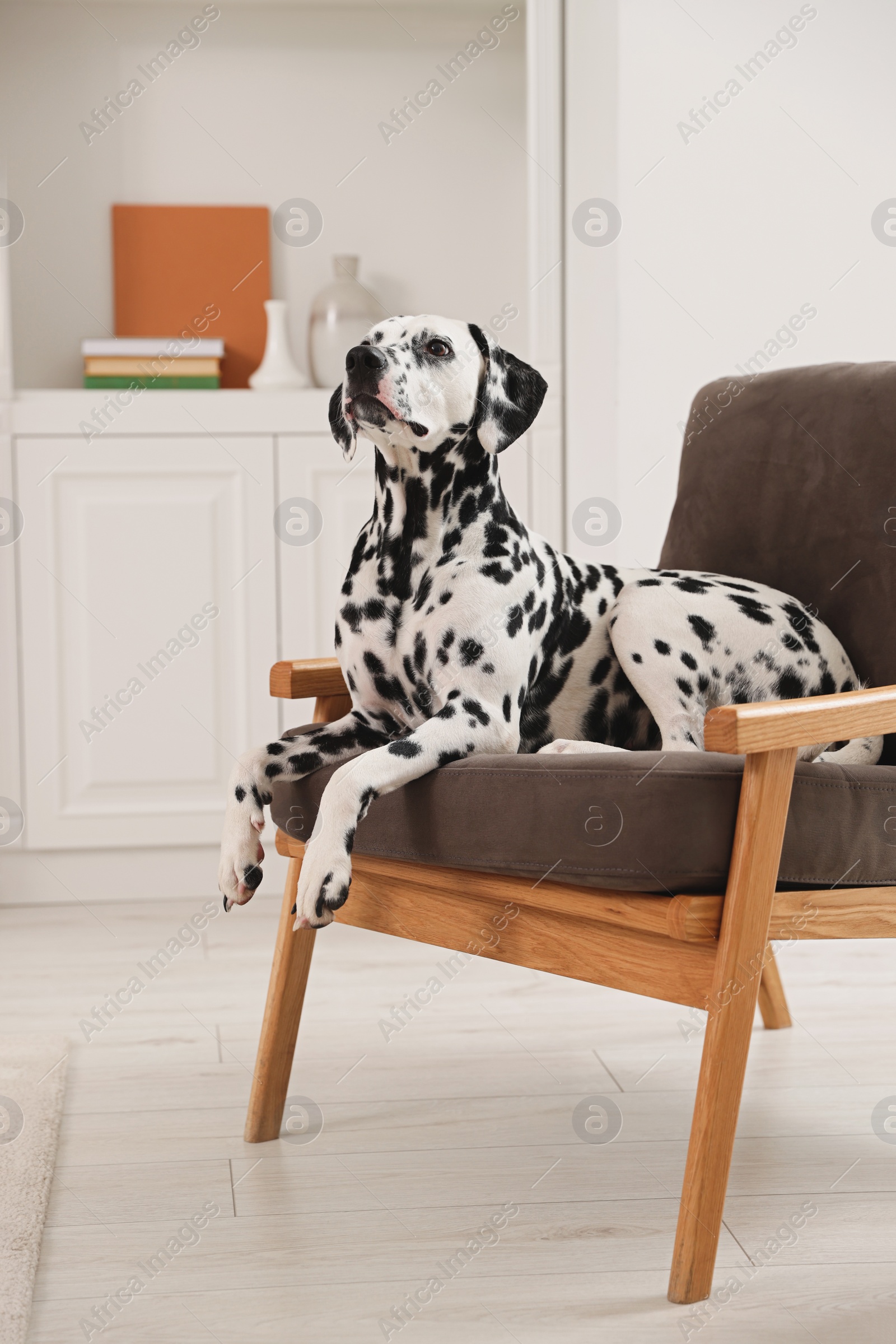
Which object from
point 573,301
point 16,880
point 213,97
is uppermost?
point 213,97

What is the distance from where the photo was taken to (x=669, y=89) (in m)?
2.85

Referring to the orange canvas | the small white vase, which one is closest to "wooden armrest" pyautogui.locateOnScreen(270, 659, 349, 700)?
the small white vase

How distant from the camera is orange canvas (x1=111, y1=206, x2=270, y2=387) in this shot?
3.33 metres

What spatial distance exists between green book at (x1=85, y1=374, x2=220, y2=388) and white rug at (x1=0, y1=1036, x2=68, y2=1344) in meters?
1.68

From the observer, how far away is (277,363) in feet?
10.5

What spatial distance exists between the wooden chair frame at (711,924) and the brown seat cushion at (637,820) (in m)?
0.03

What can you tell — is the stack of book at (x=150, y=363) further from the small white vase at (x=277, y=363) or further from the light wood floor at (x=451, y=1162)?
the light wood floor at (x=451, y=1162)

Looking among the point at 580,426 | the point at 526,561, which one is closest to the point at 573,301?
the point at 580,426

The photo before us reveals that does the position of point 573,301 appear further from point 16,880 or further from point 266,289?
point 16,880

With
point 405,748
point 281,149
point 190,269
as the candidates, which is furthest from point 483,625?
point 281,149

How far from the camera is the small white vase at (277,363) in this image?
Answer: 3.19 metres

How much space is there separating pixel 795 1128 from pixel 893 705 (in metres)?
0.73

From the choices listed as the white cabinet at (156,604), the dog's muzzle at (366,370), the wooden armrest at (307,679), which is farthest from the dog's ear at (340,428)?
the white cabinet at (156,604)

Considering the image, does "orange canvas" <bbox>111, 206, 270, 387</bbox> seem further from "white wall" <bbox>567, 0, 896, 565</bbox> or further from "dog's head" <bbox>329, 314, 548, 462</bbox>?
"dog's head" <bbox>329, 314, 548, 462</bbox>
